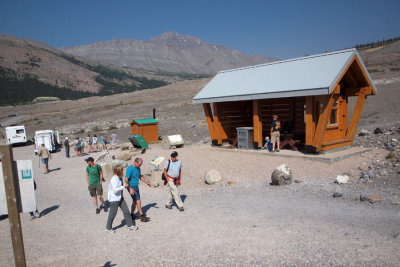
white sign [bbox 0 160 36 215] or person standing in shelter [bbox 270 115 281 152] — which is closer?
white sign [bbox 0 160 36 215]

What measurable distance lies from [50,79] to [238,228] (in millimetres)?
117908

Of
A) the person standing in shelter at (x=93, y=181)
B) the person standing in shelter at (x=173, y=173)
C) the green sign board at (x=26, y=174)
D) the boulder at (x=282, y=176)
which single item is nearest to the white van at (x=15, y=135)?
the person standing in shelter at (x=93, y=181)

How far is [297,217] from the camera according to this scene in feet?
22.6

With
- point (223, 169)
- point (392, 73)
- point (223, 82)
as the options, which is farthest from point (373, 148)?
point (392, 73)

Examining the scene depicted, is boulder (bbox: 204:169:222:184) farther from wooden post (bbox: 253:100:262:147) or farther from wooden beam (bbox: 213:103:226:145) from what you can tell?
wooden beam (bbox: 213:103:226:145)

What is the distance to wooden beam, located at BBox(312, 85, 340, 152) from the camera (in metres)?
11.8

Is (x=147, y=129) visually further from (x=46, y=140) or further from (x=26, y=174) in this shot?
(x=26, y=174)

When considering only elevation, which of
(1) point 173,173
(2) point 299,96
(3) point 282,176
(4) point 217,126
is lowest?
(3) point 282,176

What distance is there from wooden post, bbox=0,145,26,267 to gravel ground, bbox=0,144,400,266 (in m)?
1.44

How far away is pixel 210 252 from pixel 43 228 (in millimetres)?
4667

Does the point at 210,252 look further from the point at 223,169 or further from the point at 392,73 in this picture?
the point at 392,73

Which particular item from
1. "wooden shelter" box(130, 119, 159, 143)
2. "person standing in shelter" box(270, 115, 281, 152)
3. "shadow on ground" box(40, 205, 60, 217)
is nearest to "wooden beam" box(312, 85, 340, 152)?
"person standing in shelter" box(270, 115, 281, 152)

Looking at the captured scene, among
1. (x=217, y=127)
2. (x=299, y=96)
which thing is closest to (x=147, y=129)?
(x=217, y=127)

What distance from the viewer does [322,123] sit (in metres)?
11.9
